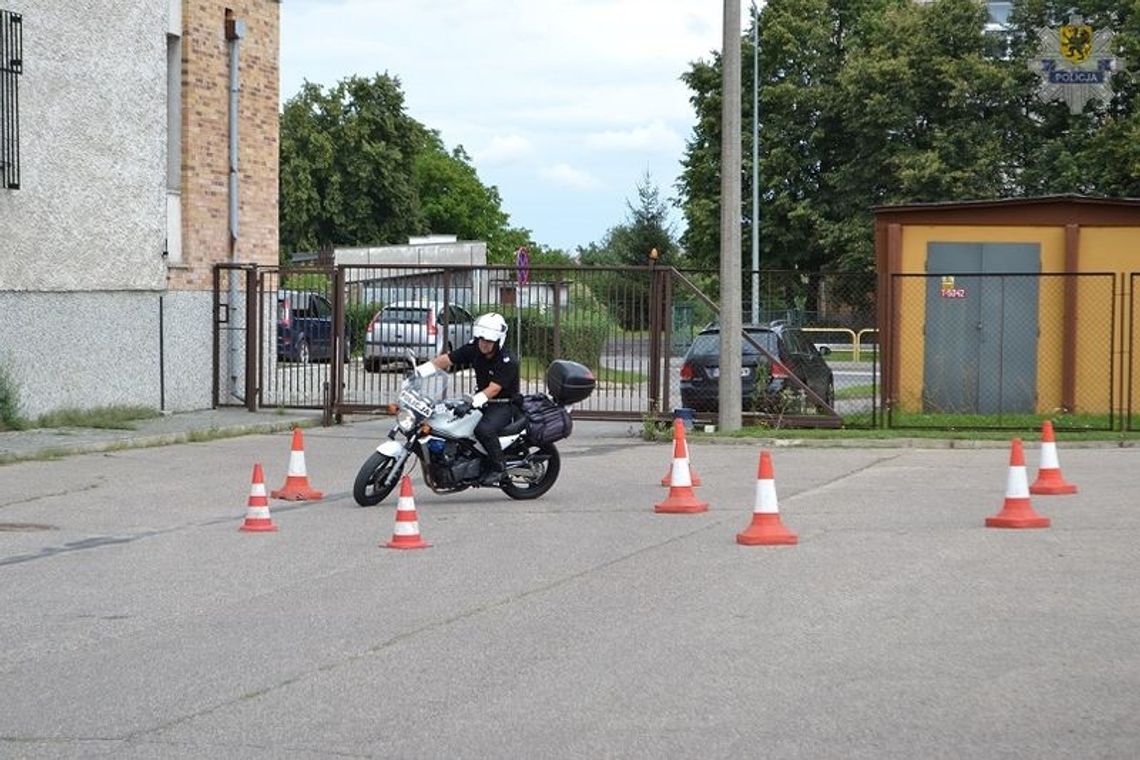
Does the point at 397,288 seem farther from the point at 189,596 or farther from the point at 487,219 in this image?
the point at 487,219

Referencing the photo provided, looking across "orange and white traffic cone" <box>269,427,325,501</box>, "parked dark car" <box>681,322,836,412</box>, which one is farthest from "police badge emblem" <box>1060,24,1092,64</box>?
"orange and white traffic cone" <box>269,427,325,501</box>

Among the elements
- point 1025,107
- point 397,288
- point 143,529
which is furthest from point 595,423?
point 1025,107

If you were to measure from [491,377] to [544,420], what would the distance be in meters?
0.64

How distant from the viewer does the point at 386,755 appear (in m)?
6.57

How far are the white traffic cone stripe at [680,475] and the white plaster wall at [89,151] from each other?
1060 cm

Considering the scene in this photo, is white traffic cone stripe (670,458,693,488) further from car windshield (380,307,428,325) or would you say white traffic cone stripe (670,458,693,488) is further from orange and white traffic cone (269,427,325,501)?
car windshield (380,307,428,325)

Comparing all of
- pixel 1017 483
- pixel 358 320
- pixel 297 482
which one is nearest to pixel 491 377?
pixel 297 482

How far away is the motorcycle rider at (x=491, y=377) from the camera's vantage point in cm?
1511

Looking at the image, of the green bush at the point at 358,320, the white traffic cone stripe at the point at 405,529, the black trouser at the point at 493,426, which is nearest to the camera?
the white traffic cone stripe at the point at 405,529

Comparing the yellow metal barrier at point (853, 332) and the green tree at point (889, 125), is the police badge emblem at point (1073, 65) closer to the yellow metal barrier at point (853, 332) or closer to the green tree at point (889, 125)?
the green tree at point (889, 125)

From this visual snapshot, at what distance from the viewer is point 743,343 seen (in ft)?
80.1

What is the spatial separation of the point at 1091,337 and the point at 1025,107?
35.4m

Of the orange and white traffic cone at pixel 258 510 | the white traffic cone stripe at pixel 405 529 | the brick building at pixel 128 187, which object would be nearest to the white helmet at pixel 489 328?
the orange and white traffic cone at pixel 258 510

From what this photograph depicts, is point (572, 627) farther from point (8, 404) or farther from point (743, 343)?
point (743, 343)
